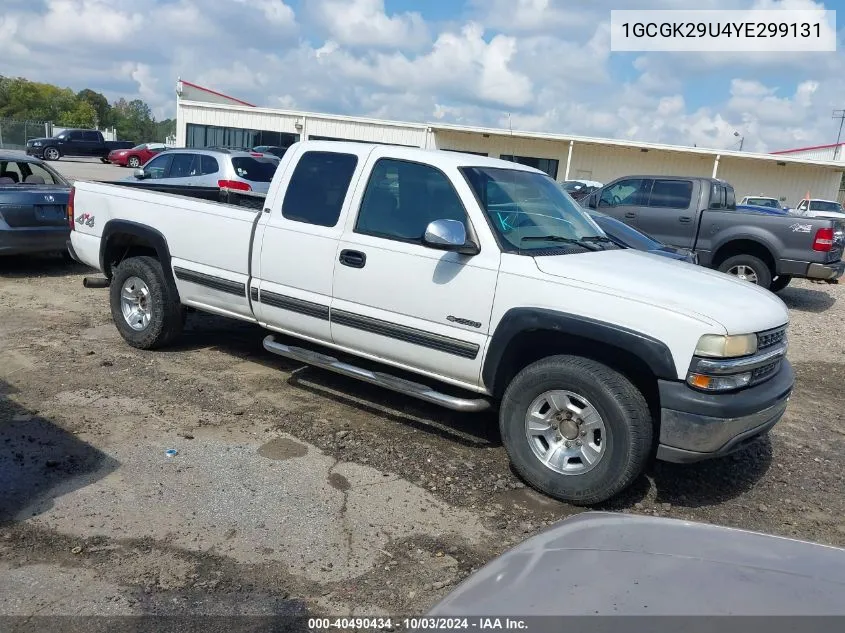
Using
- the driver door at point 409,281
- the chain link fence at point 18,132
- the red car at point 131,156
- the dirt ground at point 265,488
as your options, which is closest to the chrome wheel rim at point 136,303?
the dirt ground at point 265,488

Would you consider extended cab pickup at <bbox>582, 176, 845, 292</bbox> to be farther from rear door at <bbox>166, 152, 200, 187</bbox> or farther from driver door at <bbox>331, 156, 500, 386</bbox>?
driver door at <bbox>331, 156, 500, 386</bbox>

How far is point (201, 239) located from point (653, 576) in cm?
469

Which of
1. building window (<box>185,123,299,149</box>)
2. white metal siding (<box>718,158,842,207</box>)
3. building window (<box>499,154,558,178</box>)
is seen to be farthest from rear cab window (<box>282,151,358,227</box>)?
building window (<box>185,123,299,149</box>)

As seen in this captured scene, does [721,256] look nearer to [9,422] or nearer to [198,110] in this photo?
[9,422]

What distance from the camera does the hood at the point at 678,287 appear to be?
12.5 ft

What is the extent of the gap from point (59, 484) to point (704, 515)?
370 cm

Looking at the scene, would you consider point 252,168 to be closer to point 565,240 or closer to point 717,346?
point 565,240

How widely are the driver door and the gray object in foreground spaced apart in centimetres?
224

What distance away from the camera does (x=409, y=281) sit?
4613 millimetres

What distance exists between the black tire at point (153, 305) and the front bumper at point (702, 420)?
13.7ft

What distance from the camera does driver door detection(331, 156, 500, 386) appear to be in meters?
4.39

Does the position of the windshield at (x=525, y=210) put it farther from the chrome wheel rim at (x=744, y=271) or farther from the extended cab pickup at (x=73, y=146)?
the extended cab pickup at (x=73, y=146)

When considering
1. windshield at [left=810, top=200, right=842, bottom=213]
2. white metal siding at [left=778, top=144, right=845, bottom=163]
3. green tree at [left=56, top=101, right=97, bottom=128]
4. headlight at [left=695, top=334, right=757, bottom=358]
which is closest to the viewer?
headlight at [left=695, top=334, right=757, bottom=358]

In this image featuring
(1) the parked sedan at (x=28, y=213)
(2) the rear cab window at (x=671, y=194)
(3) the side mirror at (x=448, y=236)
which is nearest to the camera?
(3) the side mirror at (x=448, y=236)
